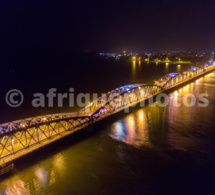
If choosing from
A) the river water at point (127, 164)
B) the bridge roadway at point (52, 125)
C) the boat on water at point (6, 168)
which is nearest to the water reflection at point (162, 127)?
the river water at point (127, 164)

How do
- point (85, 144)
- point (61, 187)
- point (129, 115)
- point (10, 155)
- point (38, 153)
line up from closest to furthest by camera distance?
point (61, 187), point (10, 155), point (38, 153), point (85, 144), point (129, 115)

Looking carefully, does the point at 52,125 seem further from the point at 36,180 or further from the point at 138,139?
the point at 138,139

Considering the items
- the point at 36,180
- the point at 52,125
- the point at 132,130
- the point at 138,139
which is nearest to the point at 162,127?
the point at 132,130

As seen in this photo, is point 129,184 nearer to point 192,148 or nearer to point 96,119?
point 192,148

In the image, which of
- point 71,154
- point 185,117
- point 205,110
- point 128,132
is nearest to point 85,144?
point 71,154

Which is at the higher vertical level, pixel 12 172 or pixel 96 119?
pixel 96 119

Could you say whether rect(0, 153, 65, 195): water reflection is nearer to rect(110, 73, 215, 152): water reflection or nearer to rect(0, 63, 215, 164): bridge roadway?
rect(0, 63, 215, 164): bridge roadway
